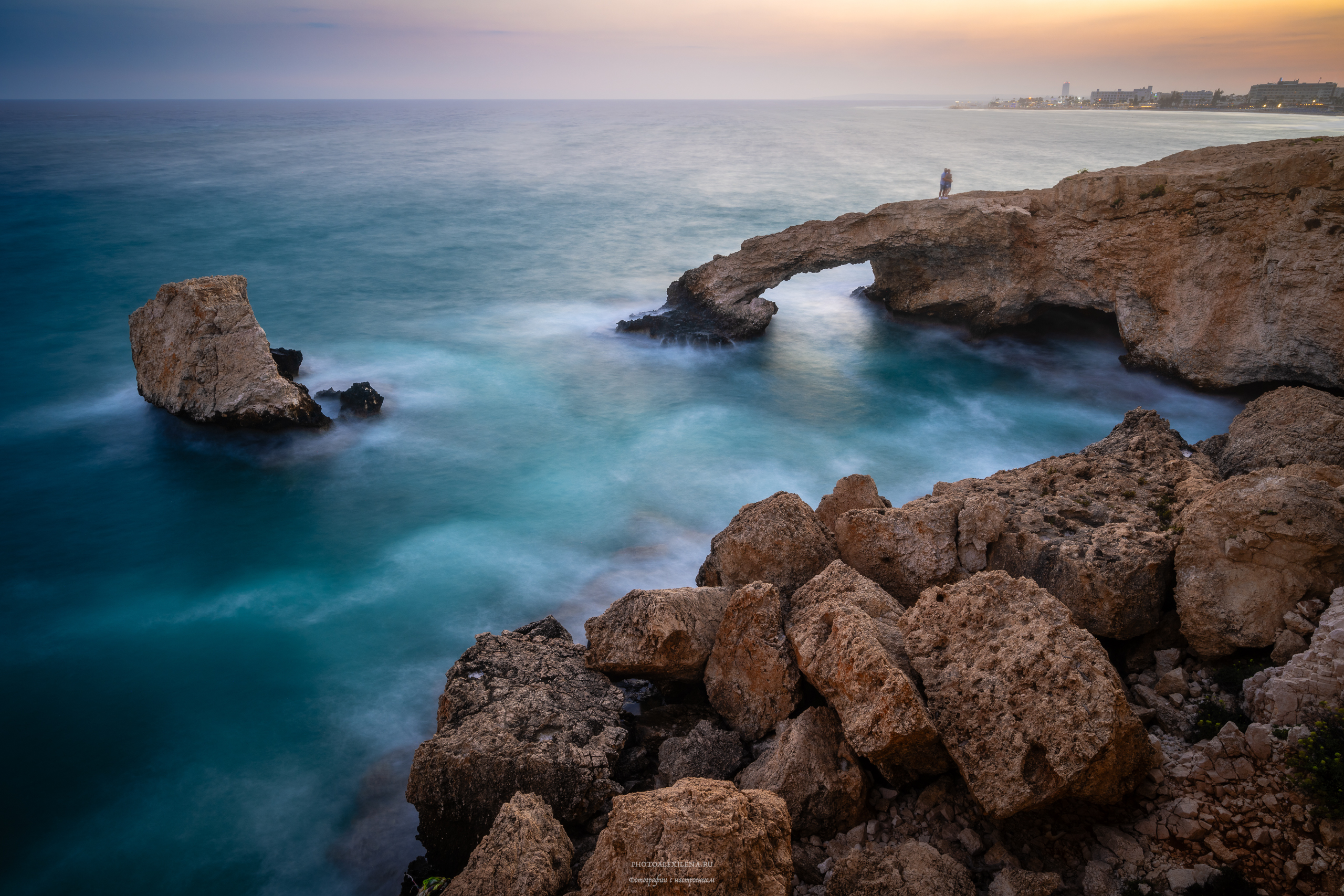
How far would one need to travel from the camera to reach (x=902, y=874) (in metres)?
4.08

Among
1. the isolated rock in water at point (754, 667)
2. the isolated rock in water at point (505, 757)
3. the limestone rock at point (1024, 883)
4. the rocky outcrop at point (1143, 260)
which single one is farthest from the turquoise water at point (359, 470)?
the limestone rock at point (1024, 883)

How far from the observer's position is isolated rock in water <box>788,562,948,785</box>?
460cm

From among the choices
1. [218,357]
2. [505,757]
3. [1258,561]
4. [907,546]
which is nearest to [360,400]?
[218,357]

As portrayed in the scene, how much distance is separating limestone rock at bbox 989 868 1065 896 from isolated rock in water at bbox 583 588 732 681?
8.90ft

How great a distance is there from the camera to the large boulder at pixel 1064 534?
560 centimetres

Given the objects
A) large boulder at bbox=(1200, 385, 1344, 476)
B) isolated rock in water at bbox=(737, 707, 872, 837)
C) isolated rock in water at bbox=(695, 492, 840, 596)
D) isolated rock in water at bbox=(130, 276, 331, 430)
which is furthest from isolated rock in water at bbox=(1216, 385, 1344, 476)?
isolated rock in water at bbox=(130, 276, 331, 430)

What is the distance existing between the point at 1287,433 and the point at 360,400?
558 inches

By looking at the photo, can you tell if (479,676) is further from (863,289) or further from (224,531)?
(863,289)

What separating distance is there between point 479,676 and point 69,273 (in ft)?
76.1

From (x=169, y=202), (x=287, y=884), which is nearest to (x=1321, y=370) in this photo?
(x=287, y=884)

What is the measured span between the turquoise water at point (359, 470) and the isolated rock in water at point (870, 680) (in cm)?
405

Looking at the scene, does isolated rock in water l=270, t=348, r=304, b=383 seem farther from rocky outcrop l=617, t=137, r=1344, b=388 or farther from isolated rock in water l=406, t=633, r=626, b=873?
isolated rock in water l=406, t=633, r=626, b=873

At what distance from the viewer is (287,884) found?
19.9ft

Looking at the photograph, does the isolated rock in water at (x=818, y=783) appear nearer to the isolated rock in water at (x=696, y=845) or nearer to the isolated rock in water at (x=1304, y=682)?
the isolated rock in water at (x=696, y=845)
